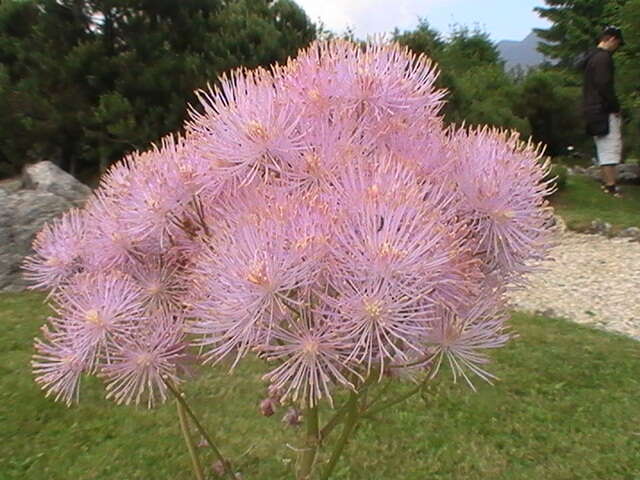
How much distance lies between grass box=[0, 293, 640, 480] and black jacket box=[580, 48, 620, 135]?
6.72 metres

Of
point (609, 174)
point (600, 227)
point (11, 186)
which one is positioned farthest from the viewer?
point (609, 174)

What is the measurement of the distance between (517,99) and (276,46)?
8.93m

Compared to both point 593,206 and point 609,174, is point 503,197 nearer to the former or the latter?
point 593,206

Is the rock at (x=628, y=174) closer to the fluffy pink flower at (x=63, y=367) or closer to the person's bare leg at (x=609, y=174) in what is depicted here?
the person's bare leg at (x=609, y=174)

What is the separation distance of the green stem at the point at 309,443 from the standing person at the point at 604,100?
35.0 feet

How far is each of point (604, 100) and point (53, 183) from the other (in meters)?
7.91

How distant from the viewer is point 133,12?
1064 centimetres

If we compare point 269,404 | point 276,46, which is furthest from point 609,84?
point 269,404

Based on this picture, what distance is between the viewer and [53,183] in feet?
28.1

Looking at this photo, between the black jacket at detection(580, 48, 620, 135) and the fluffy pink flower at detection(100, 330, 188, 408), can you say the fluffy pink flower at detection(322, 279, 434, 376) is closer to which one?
the fluffy pink flower at detection(100, 330, 188, 408)

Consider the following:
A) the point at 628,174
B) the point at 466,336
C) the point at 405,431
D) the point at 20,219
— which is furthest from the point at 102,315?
the point at 628,174

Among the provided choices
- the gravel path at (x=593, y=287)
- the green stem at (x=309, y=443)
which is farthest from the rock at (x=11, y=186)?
the green stem at (x=309, y=443)

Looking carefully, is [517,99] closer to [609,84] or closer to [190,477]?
[609,84]

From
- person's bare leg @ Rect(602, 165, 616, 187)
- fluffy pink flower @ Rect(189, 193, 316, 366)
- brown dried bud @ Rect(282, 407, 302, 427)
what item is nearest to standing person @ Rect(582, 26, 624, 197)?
person's bare leg @ Rect(602, 165, 616, 187)
